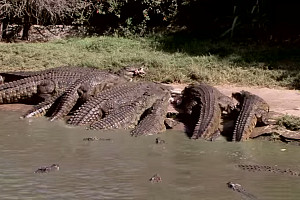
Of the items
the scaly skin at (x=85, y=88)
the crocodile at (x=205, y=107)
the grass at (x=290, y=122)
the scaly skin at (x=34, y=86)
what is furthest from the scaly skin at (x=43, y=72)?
the grass at (x=290, y=122)

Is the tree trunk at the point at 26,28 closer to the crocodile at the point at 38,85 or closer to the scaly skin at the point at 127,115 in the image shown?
the crocodile at the point at 38,85

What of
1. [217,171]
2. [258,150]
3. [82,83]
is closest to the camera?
[217,171]

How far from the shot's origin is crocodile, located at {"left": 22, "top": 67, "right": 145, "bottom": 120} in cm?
970

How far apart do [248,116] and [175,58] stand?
4.96m

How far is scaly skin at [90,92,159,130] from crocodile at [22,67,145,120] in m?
1.00

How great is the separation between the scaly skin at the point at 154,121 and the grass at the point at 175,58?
2.47 metres

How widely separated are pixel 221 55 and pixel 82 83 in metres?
4.32

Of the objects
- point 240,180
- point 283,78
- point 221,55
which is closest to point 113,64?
point 221,55

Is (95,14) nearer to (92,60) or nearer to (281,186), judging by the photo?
(92,60)

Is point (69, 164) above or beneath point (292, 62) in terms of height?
beneath

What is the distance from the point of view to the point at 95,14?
17.6 metres

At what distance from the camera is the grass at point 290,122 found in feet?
26.5

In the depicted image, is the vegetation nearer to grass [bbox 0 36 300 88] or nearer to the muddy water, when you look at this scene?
grass [bbox 0 36 300 88]

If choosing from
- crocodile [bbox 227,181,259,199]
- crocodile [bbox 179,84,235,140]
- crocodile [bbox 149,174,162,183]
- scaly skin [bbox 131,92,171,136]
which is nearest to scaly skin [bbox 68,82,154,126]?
scaly skin [bbox 131,92,171,136]
